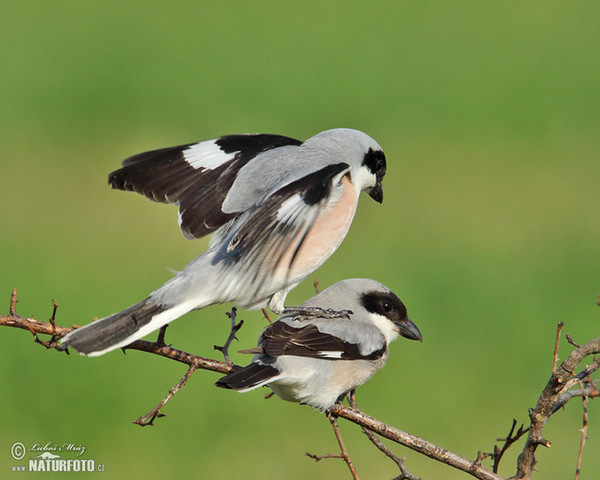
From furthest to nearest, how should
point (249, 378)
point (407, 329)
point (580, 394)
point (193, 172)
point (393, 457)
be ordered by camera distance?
point (407, 329) < point (193, 172) < point (249, 378) < point (393, 457) < point (580, 394)

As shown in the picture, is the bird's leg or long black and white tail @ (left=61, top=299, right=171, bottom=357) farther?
the bird's leg

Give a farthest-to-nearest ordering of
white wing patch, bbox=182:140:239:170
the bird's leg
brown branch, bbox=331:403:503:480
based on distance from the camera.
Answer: white wing patch, bbox=182:140:239:170
the bird's leg
brown branch, bbox=331:403:503:480

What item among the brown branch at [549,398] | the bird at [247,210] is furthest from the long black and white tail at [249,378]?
the brown branch at [549,398]

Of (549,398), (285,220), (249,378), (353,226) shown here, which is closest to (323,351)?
(249,378)

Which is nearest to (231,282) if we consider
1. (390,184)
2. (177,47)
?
(390,184)

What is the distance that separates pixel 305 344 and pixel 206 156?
3.46ft

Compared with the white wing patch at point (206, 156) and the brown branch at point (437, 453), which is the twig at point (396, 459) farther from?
the white wing patch at point (206, 156)

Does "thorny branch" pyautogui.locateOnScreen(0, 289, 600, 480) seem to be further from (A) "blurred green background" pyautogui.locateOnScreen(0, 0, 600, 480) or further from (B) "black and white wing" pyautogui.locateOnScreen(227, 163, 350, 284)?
(A) "blurred green background" pyautogui.locateOnScreen(0, 0, 600, 480)

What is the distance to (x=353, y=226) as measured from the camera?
920 cm

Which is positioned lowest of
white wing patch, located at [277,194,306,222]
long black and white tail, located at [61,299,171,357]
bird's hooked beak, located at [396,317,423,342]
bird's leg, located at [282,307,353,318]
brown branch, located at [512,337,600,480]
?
long black and white tail, located at [61,299,171,357]

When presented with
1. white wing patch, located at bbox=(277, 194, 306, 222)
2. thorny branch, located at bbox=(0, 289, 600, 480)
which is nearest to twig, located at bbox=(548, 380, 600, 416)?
thorny branch, located at bbox=(0, 289, 600, 480)

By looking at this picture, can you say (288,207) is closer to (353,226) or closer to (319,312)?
(319,312)

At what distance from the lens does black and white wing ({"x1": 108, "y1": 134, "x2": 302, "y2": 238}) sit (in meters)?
4.02

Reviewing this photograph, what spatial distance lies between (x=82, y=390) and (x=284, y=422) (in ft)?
5.20
